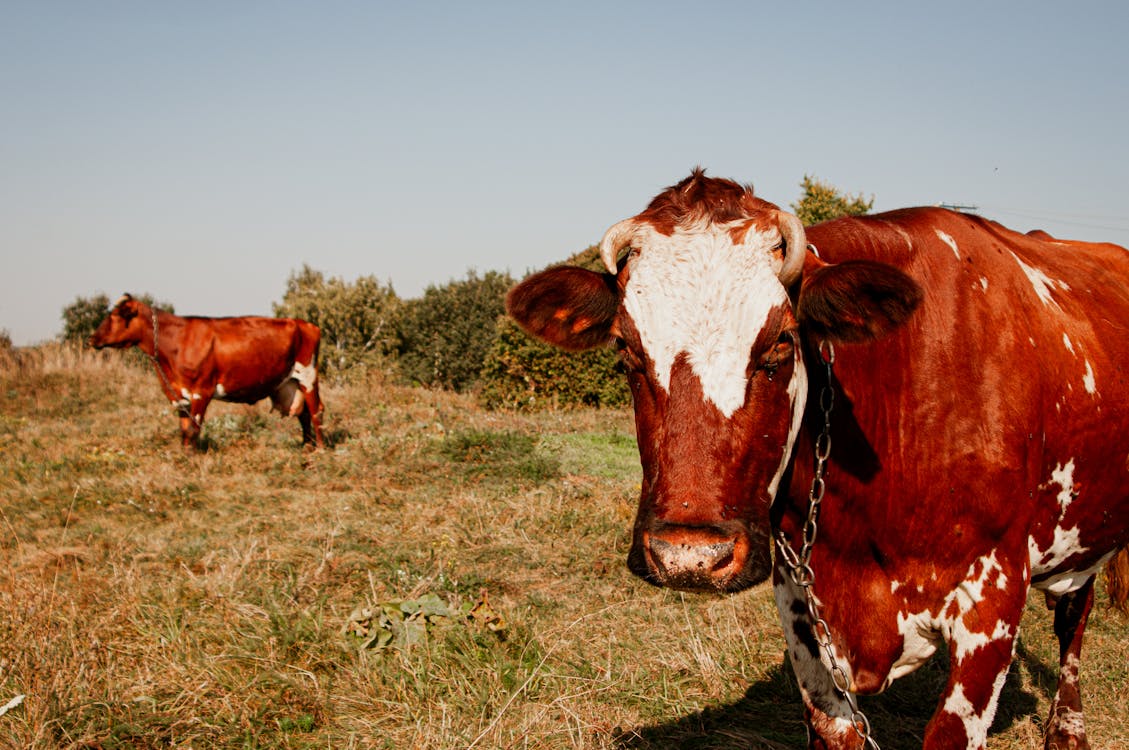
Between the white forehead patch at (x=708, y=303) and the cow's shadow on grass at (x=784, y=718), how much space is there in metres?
2.08

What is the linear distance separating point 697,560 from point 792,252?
92cm

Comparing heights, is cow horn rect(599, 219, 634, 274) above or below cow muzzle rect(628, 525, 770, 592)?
above

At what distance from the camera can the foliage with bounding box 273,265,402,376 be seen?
21.7 metres

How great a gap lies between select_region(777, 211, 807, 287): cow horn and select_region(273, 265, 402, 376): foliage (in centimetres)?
1952

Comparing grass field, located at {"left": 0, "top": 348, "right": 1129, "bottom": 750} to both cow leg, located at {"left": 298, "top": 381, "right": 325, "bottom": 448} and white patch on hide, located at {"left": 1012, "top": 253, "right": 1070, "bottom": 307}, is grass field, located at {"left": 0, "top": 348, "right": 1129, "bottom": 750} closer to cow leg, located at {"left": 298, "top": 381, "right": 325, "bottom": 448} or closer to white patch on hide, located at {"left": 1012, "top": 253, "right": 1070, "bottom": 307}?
white patch on hide, located at {"left": 1012, "top": 253, "right": 1070, "bottom": 307}

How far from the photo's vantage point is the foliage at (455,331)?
64.1 ft

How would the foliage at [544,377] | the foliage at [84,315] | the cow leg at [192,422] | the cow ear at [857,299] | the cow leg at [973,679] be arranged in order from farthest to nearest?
the foliage at [84,315]
the foliage at [544,377]
the cow leg at [192,422]
the cow leg at [973,679]
the cow ear at [857,299]

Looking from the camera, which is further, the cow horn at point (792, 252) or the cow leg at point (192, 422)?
the cow leg at point (192, 422)

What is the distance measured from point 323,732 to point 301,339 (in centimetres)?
1014

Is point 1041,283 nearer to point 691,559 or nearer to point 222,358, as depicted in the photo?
point 691,559

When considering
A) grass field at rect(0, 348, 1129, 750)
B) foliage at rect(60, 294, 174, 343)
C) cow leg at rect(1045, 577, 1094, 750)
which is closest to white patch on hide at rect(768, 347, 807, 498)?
grass field at rect(0, 348, 1129, 750)

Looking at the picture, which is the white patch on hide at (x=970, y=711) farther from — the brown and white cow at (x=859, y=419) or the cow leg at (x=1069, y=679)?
the cow leg at (x=1069, y=679)

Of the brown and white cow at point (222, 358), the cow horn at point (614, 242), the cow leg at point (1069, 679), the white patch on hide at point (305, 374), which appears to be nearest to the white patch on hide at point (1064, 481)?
the cow leg at point (1069, 679)

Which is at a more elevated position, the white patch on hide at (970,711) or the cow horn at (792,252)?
the cow horn at (792,252)
